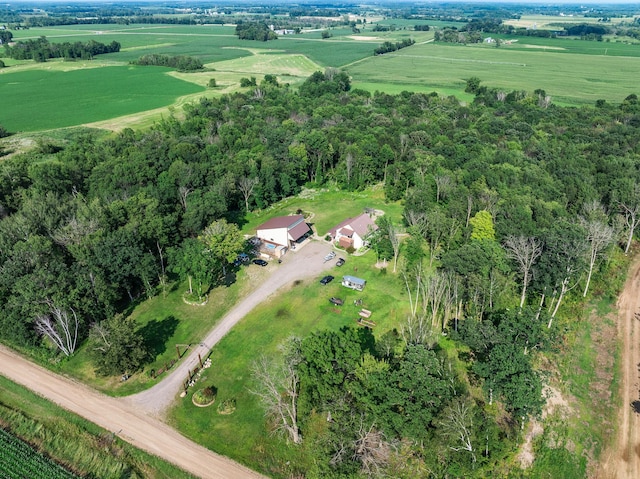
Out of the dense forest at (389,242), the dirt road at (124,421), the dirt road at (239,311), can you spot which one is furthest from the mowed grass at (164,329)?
the dense forest at (389,242)

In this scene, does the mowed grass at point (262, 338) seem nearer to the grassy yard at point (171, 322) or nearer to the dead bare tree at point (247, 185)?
the grassy yard at point (171, 322)

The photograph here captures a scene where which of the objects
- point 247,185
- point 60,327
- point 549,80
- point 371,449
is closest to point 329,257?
point 247,185

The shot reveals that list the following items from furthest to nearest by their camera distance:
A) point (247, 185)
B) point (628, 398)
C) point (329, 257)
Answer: point (247, 185), point (329, 257), point (628, 398)

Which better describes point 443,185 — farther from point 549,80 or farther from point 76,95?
point 76,95

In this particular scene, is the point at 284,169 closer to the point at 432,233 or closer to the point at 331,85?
the point at 432,233

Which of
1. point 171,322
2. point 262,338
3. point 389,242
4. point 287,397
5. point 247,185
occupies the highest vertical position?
point 247,185

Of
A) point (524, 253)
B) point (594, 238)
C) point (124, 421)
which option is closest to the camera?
point (124, 421)
